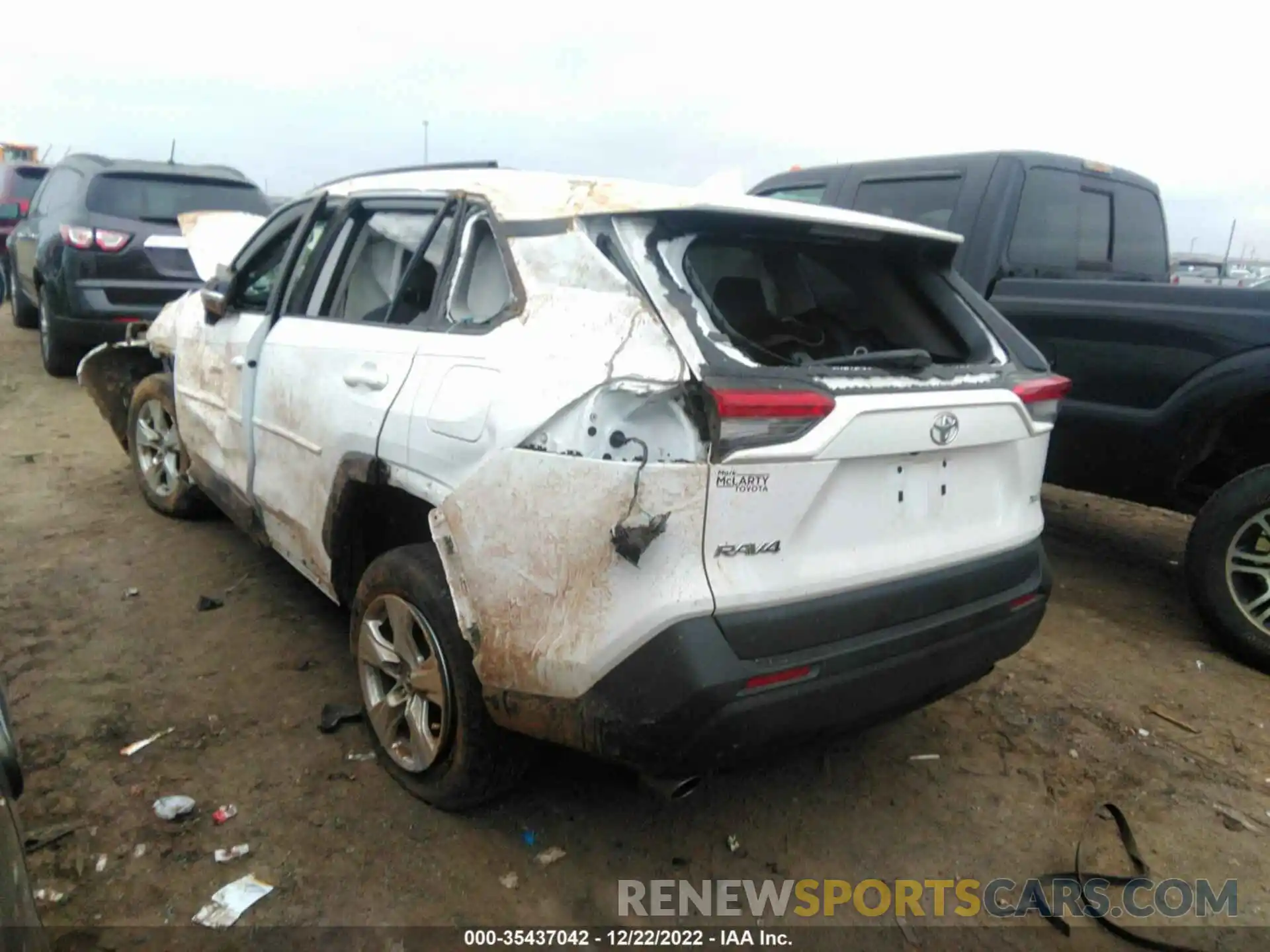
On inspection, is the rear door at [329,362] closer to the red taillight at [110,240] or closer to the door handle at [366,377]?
the door handle at [366,377]

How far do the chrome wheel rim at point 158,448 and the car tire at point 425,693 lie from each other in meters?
2.57

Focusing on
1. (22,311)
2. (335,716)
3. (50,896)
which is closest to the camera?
(50,896)

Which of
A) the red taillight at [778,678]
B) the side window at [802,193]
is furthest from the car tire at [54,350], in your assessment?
the red taillight at [778,678]

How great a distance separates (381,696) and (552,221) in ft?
4.97

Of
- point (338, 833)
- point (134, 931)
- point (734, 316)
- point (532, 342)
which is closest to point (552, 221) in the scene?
point (532, 342)

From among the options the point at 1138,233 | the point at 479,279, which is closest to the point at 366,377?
the point at 479,279

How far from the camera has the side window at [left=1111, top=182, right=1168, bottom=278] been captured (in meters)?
5.20

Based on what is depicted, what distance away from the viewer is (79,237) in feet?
24.2

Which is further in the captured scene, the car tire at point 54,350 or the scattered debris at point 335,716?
the car tire at point 54,350

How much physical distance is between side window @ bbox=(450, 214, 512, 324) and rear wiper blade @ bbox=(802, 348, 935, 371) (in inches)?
34.3

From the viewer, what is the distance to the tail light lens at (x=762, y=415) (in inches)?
79.7

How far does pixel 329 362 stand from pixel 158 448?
8.35 ft

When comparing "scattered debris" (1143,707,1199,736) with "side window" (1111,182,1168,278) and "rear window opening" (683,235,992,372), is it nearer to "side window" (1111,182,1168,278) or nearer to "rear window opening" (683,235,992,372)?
"rear window opening" (683,235,992,372)

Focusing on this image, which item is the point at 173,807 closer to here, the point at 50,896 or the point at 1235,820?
the point at 50,896
